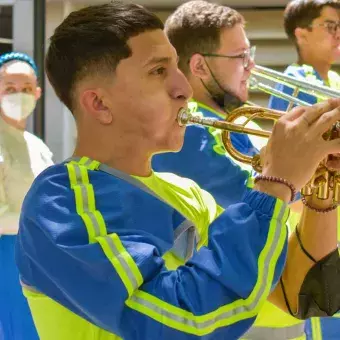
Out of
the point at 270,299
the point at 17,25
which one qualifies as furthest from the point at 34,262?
the point at 17,25

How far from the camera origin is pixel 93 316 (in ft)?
3.49

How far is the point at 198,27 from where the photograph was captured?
92.4 inches

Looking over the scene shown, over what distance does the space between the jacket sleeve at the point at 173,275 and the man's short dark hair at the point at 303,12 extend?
6.85 feet

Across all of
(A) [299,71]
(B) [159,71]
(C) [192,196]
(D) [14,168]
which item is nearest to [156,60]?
(B) [159,71]

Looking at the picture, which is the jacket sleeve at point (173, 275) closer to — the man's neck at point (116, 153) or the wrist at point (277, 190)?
the wrist at point (277, 190)

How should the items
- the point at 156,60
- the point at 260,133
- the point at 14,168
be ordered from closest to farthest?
1. the point at 156,60
2. the point at 260,133
3. the point at 14,168

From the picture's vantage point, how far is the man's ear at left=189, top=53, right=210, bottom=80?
233 cm

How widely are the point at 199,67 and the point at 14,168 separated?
0.90m

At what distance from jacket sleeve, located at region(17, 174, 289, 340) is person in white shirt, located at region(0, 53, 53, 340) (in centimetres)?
165

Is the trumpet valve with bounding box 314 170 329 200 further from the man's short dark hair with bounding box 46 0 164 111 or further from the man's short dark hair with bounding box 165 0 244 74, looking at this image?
the man's short dark hair with bounding box 165 0 244 74

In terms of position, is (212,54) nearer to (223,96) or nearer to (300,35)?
(223,96)

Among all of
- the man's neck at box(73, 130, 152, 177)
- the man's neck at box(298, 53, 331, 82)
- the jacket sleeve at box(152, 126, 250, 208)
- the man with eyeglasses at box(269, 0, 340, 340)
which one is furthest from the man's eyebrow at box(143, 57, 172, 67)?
the man's neck at box(298, 53, 331, 82)

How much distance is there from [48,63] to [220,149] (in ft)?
2.83

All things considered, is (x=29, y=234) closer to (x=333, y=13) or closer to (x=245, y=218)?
(x=245, y=218)
